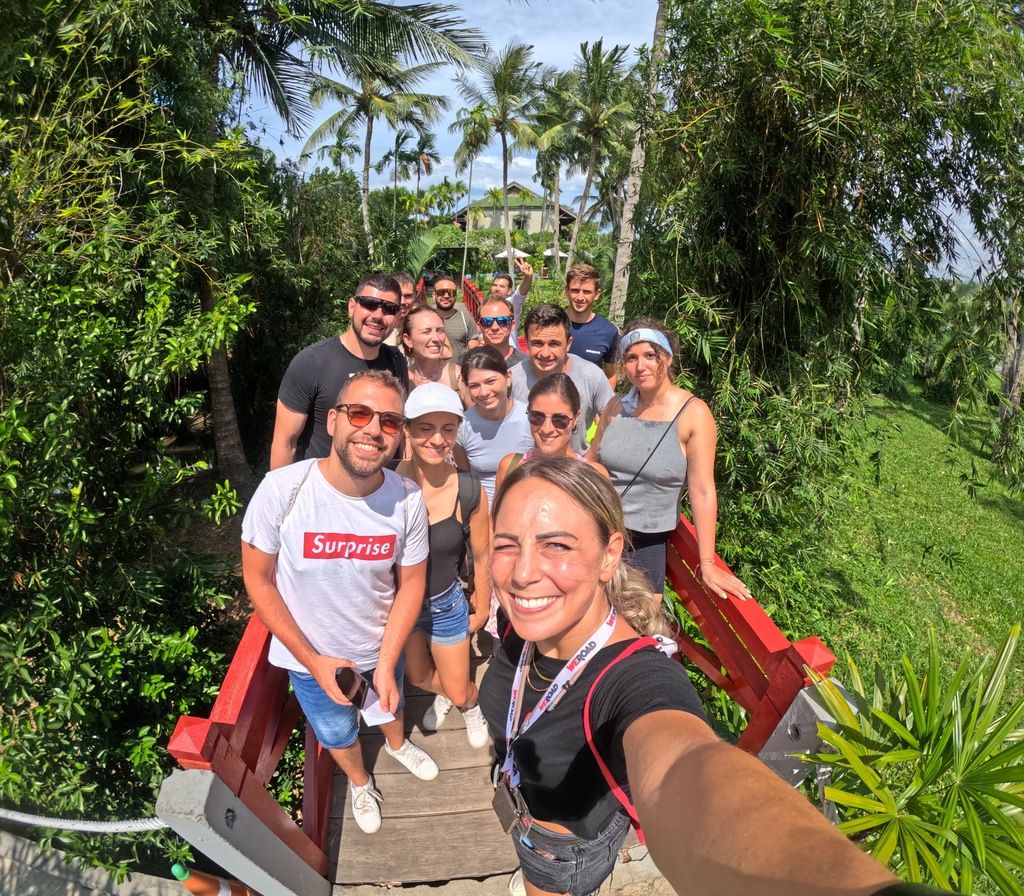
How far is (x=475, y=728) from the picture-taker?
2957 mm

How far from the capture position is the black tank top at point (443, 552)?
2.45m

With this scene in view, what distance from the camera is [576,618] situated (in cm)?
138

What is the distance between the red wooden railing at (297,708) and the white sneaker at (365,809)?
164 mm

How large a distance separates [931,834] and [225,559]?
350 centimetres

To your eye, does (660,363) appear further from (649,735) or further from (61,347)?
(61,347)

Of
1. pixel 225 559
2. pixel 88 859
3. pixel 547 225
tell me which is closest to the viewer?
pixel 88 859

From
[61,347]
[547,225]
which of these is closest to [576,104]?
[547,225]

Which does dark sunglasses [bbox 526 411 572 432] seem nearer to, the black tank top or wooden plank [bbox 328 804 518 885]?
the black tank top

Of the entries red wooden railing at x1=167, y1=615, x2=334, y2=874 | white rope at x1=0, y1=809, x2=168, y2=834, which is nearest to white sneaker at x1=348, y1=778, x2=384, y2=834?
red wooden railing at x1=167, y1=615, x2=334, y2=874

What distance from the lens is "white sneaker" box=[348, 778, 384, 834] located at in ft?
8.48

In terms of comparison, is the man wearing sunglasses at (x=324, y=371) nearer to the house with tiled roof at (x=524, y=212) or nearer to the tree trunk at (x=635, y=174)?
the tree trunk at (x=635, y=174)

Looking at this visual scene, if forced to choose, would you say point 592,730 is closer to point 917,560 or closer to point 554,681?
point 554,681

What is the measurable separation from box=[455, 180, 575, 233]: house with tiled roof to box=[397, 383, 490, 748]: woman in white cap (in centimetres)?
5306

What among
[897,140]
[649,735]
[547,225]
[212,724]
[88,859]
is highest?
[547,225]
